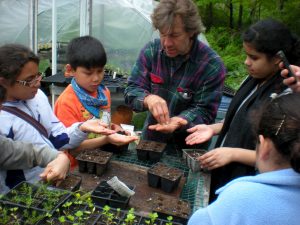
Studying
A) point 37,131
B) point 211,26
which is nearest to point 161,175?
point 37,131

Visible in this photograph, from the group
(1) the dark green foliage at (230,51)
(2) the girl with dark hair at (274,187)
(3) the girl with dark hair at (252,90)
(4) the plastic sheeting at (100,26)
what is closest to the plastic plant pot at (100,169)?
(3) the girl with dark hair at (252,90)

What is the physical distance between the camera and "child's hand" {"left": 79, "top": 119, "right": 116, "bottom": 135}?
7.28ft

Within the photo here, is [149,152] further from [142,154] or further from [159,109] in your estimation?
[159,109]

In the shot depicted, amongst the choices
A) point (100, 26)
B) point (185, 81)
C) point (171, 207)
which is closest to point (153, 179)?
point (171, 207)

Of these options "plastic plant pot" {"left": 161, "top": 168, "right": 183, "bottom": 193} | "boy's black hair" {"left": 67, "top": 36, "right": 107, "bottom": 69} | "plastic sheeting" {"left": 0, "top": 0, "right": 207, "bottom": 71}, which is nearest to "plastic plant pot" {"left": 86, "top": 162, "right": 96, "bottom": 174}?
"plastic plant pot" {"left": 161, "top": 168, "right": 183, "bottom": 193}

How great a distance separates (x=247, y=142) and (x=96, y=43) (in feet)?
4.56

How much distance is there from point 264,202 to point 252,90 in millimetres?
1210

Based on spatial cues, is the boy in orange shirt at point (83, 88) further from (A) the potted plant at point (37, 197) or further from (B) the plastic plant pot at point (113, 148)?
(A) the potted plant at point (37, 197)

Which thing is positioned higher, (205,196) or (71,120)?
(71,120)

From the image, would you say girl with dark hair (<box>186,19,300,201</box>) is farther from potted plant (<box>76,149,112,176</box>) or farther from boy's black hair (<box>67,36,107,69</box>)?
boy's black hair (<box>67,36,107,69</box>)

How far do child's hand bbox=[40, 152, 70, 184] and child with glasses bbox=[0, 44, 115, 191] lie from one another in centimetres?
20

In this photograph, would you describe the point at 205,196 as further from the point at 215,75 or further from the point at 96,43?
the point at 96,43

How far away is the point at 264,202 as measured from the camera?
3.84 ft

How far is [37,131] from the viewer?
207cm
